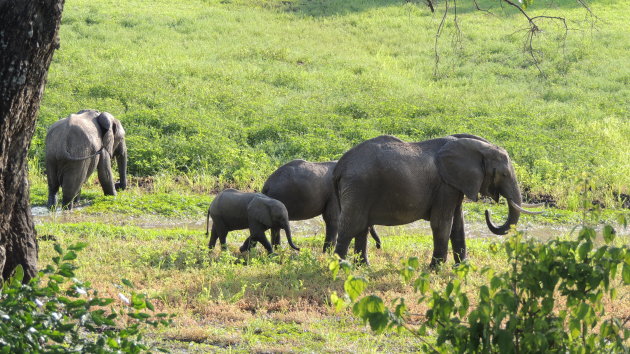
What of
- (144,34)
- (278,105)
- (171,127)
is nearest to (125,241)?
(171,127)

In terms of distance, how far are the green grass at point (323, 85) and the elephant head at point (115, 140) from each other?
1799mm

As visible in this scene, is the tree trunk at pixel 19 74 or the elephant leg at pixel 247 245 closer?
the tree trunk at pixel 19 74

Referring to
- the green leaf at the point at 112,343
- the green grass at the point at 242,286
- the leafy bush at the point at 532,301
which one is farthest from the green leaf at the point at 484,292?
the green leaf at the point at 112,343

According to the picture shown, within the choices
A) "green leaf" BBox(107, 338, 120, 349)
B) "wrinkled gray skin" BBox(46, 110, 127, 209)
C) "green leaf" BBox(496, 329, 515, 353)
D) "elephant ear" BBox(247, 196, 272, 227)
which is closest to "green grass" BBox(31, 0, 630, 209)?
"wrinkled gray skin" BBox(46, 110, 127, 209)

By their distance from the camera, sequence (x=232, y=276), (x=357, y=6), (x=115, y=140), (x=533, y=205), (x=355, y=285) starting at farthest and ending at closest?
(x=357, y=6)
(x=533, y=205)
(x=115, y=140)
(x=232, y=276)
(x=355, y=285)

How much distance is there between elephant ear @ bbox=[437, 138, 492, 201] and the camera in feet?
35.6

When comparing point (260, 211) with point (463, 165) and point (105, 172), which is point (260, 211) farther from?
point (105, 172)

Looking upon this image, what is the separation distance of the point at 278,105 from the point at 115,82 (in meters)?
4.92

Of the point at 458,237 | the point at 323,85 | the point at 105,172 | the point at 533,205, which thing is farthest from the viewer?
the point at 323,85

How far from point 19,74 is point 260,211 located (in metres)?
5.33

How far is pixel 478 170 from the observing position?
10930 mm

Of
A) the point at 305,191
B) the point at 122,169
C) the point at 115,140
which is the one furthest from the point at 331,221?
the point at 122,169

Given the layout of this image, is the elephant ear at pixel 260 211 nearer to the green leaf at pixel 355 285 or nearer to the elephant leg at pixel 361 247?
the elephant leg at pixel 361 247

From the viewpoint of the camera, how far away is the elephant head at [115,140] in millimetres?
15797
